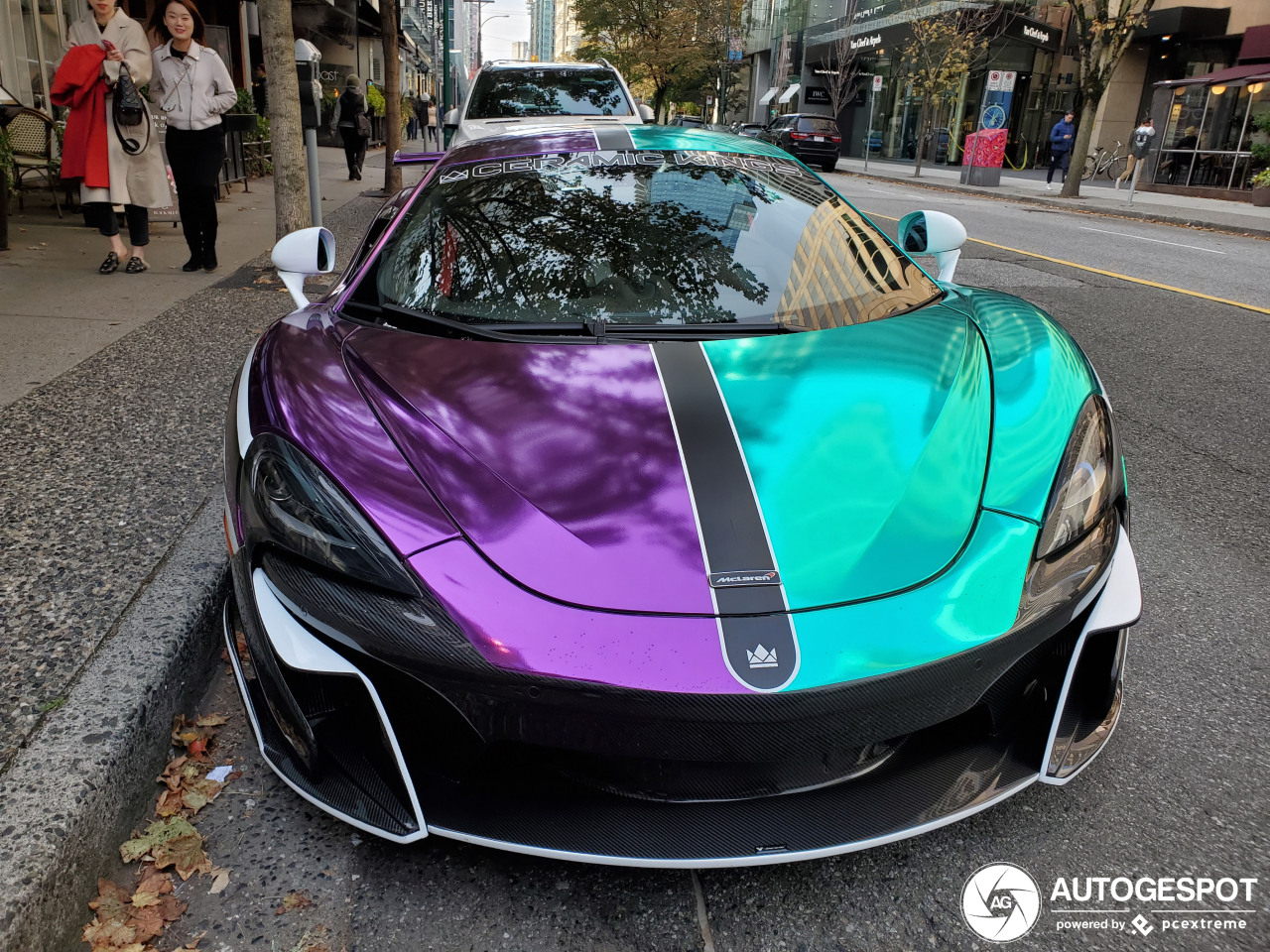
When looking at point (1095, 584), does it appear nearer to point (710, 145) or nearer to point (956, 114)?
point (710, 145)

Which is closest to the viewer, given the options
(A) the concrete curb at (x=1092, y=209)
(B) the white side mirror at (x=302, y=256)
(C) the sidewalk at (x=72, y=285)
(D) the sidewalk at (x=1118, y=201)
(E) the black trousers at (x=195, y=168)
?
(B) the white side mirror at (x=302, y=256)

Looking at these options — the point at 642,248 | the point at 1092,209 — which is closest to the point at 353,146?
the point at 1092,209

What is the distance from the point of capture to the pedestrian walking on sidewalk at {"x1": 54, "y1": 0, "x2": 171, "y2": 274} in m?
6.05

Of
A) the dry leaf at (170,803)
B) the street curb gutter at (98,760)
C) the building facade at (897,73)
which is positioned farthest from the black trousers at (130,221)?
the building facade at (897,73)

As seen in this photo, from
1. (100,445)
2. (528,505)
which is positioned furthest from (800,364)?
(100,445)

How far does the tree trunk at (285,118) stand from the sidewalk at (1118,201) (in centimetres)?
1417

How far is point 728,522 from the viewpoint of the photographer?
5.41 ft

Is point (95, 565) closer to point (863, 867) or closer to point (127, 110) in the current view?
point (863, 867)

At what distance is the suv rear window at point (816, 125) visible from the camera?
91.4 ft

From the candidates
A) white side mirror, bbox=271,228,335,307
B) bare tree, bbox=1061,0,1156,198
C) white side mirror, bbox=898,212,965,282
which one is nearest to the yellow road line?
white side mirror, bbox=898,212,965,282

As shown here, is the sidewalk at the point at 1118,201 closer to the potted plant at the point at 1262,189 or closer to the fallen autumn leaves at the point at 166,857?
the potted plant at the point at 1262,189

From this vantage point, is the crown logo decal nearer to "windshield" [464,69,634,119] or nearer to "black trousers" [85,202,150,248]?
"black trousers" [85,202,150,248]

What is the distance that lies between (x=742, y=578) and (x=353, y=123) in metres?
15.3

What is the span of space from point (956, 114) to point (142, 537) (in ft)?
129
